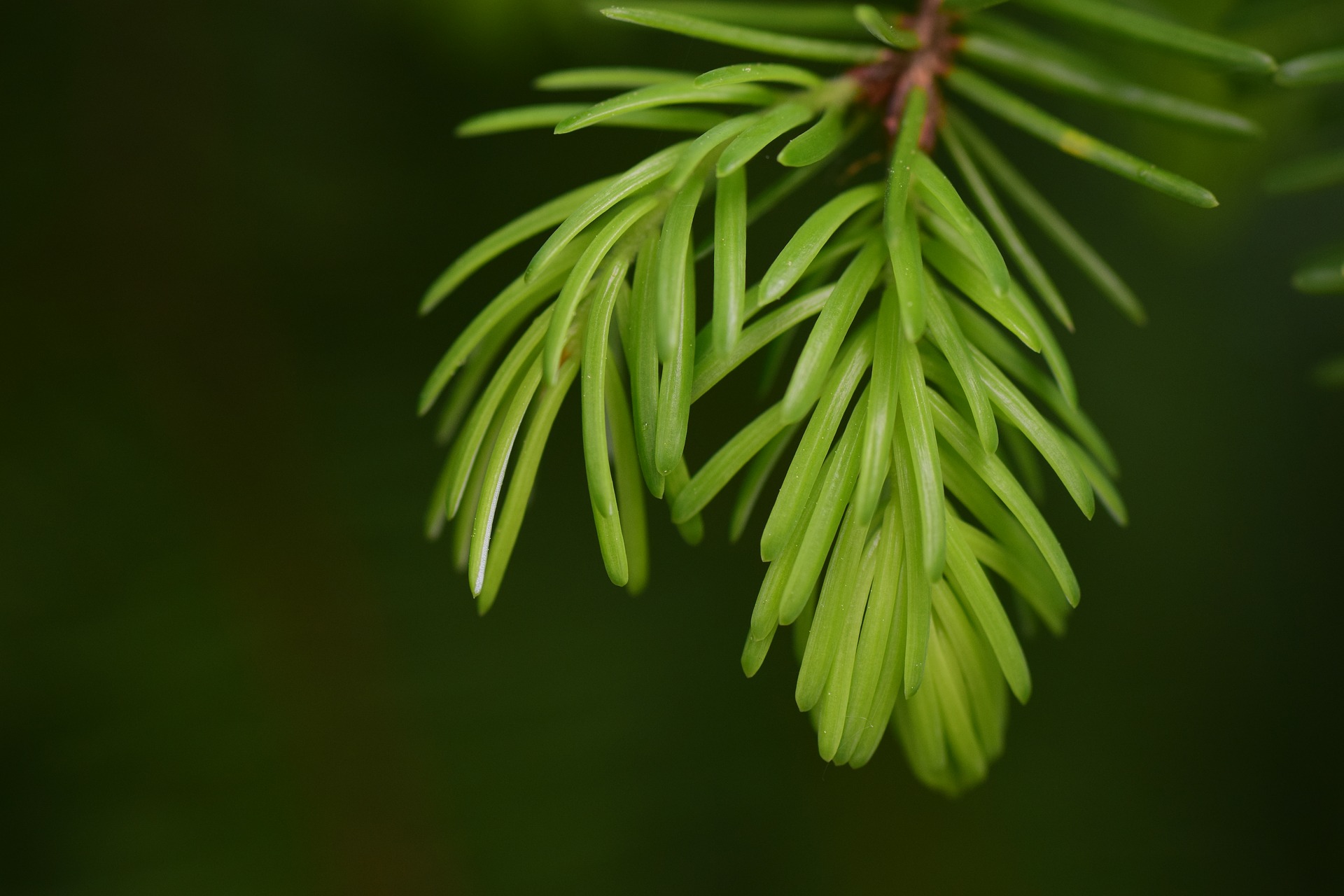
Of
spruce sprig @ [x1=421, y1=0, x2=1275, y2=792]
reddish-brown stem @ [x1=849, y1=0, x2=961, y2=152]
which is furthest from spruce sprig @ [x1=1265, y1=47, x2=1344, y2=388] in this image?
reddish-brown stem @ [x1=849, y1=0, x2=961, y2=152]

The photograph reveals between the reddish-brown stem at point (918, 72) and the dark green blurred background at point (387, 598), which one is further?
the dark green blurred background at point (387, 598)

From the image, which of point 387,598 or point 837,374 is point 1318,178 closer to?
point 837,374

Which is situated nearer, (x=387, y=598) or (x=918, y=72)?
(x=918, y=72)

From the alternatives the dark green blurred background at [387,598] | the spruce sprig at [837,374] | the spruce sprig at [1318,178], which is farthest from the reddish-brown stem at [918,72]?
the dark green blurred background at [387,598]

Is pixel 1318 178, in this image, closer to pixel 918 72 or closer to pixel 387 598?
pixel 918 72

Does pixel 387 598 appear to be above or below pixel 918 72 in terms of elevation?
below

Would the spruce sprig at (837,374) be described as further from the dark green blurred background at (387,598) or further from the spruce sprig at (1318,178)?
the dark green blurred background at (387,598)

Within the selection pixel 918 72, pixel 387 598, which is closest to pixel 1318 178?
pixel 918 72

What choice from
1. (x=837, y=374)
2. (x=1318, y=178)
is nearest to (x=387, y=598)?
(x=837, y=374)
